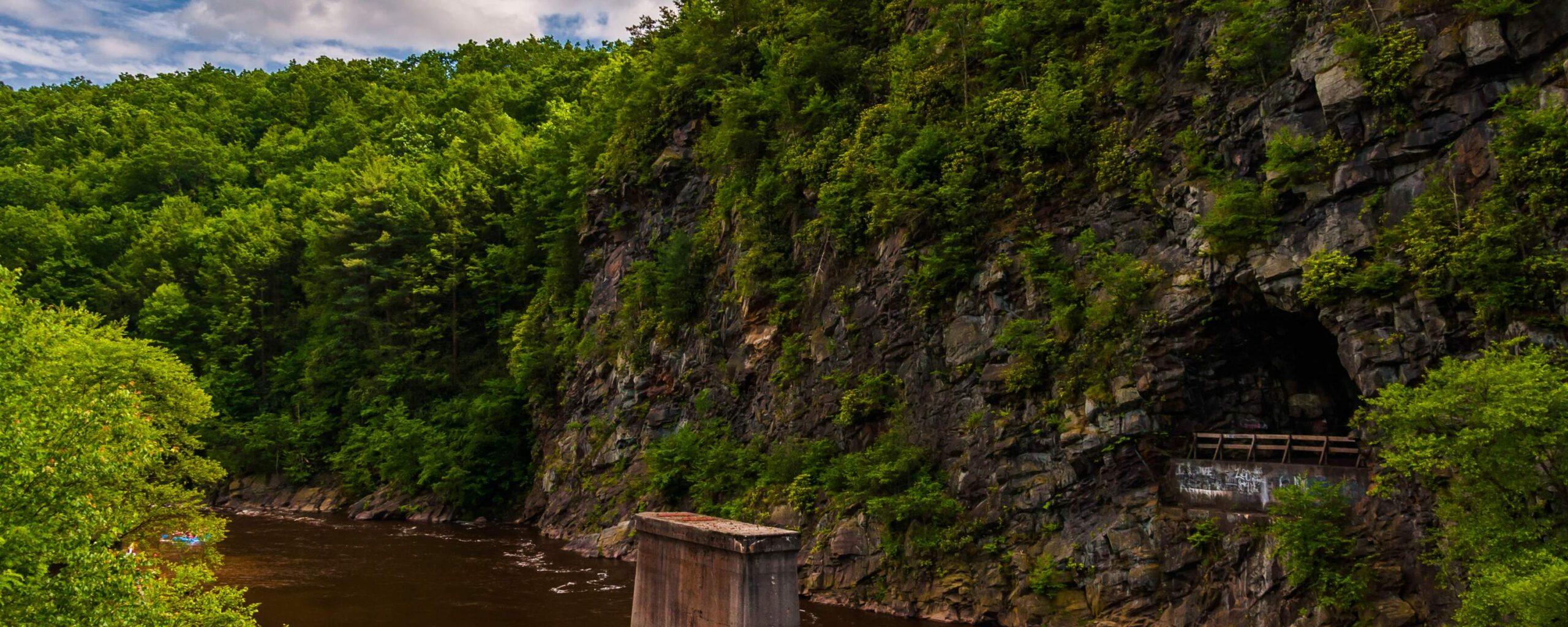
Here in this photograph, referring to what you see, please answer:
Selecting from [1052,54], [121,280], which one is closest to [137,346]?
[1052,54]

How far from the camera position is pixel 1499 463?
1620 cm

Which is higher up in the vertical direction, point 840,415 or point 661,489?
point 840,415

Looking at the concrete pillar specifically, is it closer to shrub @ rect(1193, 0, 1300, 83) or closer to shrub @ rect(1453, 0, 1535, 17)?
shrub @ rect(1193, 0, 1300, 83)

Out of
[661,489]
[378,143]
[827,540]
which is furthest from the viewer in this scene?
[378,143]

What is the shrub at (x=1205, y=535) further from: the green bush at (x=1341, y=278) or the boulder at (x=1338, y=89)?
the boulder at (x=1338, y=89)

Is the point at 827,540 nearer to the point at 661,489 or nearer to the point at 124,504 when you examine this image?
the point at 661,489

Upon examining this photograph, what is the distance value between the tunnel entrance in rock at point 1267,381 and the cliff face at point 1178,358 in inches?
2.1

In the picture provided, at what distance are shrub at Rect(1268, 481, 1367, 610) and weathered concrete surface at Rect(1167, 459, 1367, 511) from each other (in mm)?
317

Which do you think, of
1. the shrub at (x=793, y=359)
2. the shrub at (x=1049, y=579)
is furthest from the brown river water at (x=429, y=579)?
the shrub at (x=793, y=359)

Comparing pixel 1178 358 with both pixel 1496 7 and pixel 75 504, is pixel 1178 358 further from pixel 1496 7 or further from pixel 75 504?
pixel 75 504

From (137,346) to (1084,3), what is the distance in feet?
103

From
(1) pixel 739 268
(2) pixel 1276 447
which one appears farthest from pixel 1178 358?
(1) pixel 739 268

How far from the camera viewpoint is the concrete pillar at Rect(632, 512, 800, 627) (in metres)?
19.2

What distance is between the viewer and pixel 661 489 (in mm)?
38406
